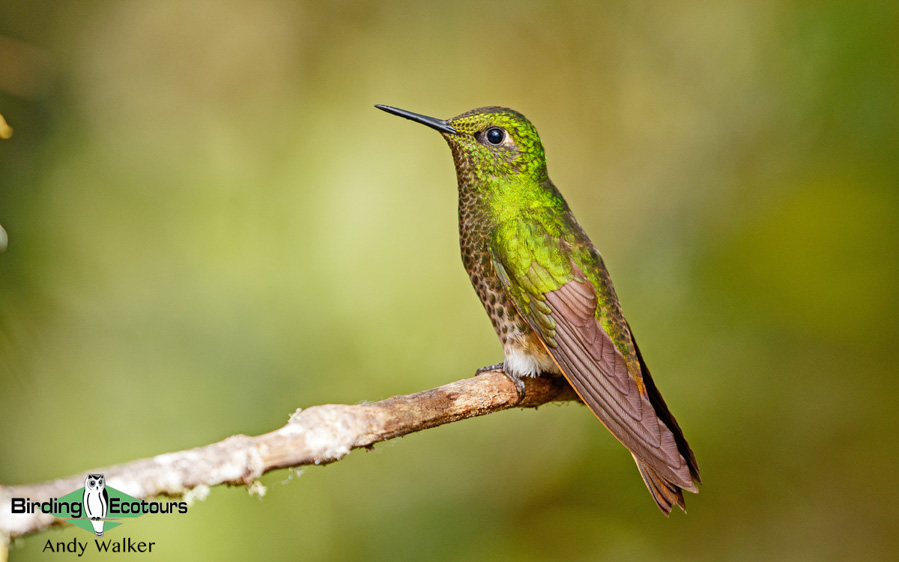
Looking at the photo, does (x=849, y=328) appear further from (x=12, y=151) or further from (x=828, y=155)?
(x=12, y=151)

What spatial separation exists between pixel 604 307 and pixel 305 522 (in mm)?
1939

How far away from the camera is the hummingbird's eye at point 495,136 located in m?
3.06

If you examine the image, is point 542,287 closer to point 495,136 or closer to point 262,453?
point 495,136

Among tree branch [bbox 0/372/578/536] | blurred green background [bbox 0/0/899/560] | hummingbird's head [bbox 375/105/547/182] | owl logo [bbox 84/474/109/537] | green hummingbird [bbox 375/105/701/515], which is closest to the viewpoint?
tree branch [bbox 0/372/578/536]

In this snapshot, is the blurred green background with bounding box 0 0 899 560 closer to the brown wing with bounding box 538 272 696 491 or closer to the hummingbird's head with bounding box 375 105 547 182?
the brown wing with bounding box 538 272 696 491

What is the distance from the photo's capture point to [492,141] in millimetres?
3074

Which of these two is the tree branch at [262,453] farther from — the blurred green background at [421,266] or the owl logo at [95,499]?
the blurred green background at [421,266]

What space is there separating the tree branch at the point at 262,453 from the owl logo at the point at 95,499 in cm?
2

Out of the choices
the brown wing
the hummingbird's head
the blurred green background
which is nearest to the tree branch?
the brown wing

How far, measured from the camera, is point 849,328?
407 centimetres

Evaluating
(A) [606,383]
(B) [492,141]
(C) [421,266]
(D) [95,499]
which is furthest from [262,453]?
(C) [421,266]

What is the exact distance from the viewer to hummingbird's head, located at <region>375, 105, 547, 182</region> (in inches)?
120

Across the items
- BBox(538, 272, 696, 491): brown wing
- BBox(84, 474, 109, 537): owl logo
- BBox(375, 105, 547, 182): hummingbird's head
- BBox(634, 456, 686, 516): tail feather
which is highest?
BBox(375, 105, 547, 182): hummingbird's head

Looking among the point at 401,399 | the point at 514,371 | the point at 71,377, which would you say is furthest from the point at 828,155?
the point at 71,377
